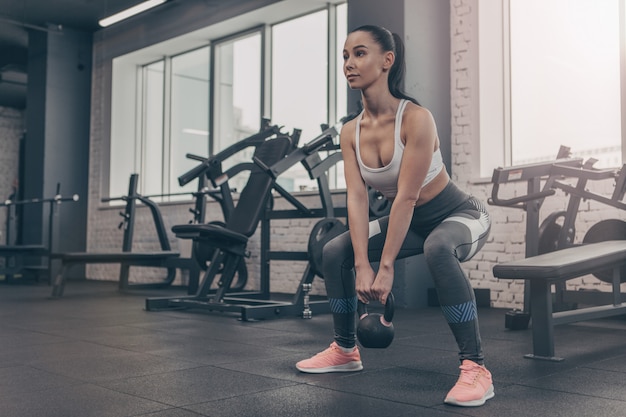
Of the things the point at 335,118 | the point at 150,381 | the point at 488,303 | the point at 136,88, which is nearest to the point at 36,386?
the point at 150,381

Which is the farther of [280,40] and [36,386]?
[280,40]

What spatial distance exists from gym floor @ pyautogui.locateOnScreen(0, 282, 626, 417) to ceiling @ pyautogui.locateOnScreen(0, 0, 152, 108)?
16.0ft

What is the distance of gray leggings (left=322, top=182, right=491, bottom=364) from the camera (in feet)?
6.38

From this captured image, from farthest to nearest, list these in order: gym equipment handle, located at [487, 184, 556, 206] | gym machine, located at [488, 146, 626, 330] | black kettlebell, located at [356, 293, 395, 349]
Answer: gym machine, located at [488, 146, 626, 330], gym equipment handle, located at [487, 184, 556, 206], black kettlebell, located at [356, 293, 395, 349]

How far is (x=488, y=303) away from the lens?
15.8 ft

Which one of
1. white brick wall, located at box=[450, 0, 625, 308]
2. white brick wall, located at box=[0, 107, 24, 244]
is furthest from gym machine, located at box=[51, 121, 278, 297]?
white brick wall, located at box=[0, 107, 24, 244]

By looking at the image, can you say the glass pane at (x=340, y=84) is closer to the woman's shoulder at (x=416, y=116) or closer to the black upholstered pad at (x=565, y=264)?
the black upholstered pad at (x=565, y=264)

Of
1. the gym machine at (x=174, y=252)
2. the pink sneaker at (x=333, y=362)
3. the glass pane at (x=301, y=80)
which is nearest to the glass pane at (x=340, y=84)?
the glass pane at (x=301, y=80)

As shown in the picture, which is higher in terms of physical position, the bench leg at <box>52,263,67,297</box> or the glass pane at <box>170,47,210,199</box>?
the glass pane at <box>170,47,210,199</box>

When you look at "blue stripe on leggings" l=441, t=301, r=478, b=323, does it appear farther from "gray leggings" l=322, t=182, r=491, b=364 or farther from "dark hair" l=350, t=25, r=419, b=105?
"dark hair" l=350, t=25, r=419, b=105

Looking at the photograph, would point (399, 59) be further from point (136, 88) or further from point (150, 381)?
point (136, 88)

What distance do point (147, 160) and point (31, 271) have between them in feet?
6.39

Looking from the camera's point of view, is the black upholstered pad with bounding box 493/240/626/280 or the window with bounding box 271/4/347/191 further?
the window with bounding box 271/4/347/191

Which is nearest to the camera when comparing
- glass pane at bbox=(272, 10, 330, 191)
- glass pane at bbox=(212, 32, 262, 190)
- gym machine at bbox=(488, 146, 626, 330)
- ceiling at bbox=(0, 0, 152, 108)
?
gym machine at bbox=(488, 146, 626, 330)
